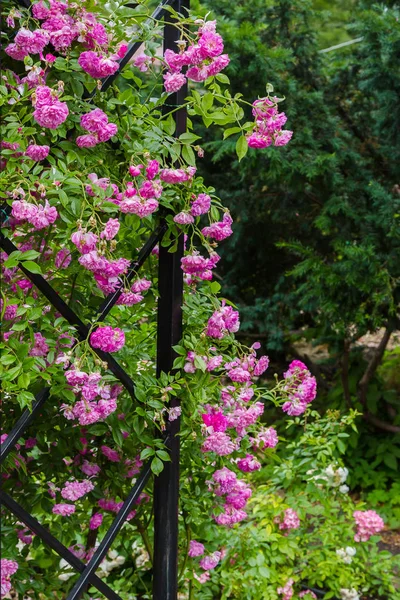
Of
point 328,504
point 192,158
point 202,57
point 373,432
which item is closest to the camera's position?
point 202,57

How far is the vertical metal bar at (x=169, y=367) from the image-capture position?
1682 mm

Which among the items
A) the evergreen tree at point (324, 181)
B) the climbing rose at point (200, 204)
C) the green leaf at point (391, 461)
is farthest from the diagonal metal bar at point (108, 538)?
the green leaf at point (391, 461)

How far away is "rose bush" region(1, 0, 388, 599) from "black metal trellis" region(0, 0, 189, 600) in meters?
0.03

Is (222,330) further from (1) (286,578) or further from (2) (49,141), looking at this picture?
(1) (286,578)

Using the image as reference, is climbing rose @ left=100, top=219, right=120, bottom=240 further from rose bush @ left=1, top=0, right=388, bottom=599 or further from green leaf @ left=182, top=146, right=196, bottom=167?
green leaf @ left=182, top=146, right=196, bottom=167

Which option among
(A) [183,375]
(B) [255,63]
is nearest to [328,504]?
(A) [183,375]

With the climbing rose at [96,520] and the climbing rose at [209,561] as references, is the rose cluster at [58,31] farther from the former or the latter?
the climbing rose at [209,561]

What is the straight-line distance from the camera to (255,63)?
3.61m

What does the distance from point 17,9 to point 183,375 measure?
2.70 feet

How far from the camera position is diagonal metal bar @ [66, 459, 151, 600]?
164 cm

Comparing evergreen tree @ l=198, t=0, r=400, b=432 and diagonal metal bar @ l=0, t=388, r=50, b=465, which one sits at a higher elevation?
evergreen tree @ l=198, t=0, r=400, b=432

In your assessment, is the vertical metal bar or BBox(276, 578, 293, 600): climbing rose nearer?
the vertical metal bar

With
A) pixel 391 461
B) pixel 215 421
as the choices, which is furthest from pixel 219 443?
pixel 391 461

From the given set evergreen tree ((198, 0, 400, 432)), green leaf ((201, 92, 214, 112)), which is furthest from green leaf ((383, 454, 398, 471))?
green leaf ((201, 92, 214, 112))
